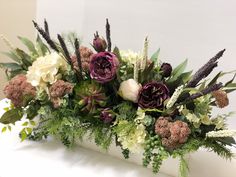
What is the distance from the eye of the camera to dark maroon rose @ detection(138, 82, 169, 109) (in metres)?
0.82

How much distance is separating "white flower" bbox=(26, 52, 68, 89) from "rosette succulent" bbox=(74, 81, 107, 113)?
0.08 m

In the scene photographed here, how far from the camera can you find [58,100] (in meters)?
0.86

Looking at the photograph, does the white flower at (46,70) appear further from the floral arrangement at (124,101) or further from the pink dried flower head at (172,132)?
the pink dried flower head at (172,132)

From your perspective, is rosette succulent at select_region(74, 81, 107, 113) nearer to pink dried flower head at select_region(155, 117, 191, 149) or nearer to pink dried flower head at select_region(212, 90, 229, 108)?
pink dried flower head at select_region(155, 117, 191, 149)

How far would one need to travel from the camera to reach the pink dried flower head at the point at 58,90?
2.82 feet

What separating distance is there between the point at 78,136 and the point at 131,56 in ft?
0.83

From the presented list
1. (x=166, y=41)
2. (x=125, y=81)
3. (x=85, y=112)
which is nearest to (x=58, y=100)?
(x=85, y=112)

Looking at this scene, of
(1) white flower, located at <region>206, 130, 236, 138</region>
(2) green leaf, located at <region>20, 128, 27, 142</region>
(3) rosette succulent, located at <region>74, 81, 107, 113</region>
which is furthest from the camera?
(2) green leaf, located at <region>20, 128, 27, 142</region>

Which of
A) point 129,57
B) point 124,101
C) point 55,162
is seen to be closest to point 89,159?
point 55,162

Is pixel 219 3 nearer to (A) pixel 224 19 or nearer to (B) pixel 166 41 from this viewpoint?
(A) pixel 224 19

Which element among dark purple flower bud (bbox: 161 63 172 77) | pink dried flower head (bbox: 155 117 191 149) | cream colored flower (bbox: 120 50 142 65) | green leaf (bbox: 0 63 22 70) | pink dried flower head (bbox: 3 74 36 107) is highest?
cream colored flower (bbox: 120 50 142 65)

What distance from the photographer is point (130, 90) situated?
84cm

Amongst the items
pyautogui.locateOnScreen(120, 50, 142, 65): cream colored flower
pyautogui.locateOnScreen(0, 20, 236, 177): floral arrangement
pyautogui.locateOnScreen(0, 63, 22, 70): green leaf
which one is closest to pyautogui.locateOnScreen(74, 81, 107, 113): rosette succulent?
pyautogui.locateOnScreen(0, 20, 236, 177): floral arrangement

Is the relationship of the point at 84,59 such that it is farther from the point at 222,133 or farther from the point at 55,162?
the point at 222,133
